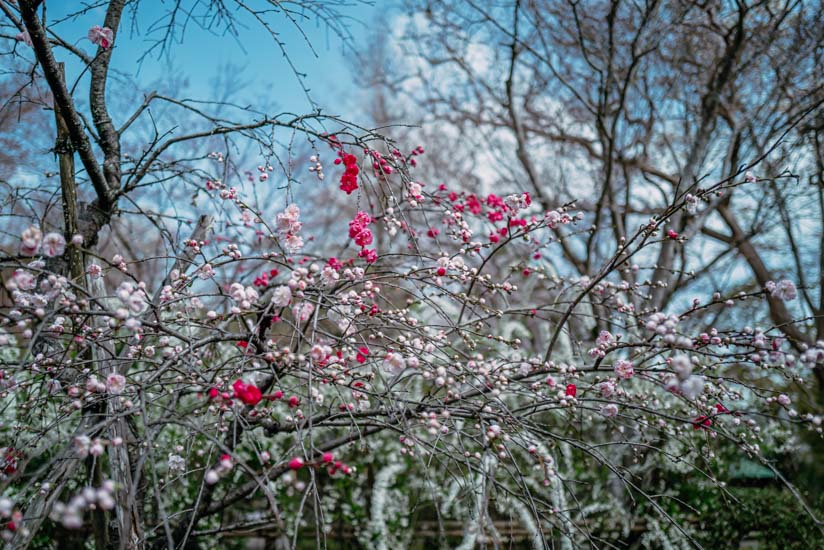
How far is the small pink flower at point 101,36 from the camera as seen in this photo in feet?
7.48

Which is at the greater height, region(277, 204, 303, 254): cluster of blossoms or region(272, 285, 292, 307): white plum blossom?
region(277, 204, 303, 254): cluster of blossoms

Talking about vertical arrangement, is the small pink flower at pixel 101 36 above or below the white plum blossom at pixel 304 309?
above

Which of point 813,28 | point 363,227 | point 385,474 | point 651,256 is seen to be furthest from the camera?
point 651,256

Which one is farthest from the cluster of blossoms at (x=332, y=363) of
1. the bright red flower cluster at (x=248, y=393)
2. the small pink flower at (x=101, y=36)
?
the small pink flower at (x=101, y=36)

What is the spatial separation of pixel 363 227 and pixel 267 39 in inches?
44.6

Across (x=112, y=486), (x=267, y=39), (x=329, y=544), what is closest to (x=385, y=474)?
(x=329, y=544)

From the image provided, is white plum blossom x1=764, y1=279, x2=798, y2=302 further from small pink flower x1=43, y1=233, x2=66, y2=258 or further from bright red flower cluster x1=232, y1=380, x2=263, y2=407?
small pink flower x1=43, y1=233, x2=66, y2=258

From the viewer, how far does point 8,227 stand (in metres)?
4.03

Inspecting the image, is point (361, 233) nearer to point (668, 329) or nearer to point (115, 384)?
point (115, 384)

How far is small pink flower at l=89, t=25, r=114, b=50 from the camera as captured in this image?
228 centimetres

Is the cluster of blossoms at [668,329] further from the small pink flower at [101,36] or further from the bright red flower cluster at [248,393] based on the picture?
the small pink flower at [101,36]

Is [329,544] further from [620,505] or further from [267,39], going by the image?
[267,39]

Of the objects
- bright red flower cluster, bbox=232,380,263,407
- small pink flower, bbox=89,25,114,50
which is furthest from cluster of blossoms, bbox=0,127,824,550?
small pink flower, bbox=89,25,114,50

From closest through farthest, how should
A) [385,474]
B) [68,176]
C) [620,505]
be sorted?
[68,176], [620,505], [385,474]
